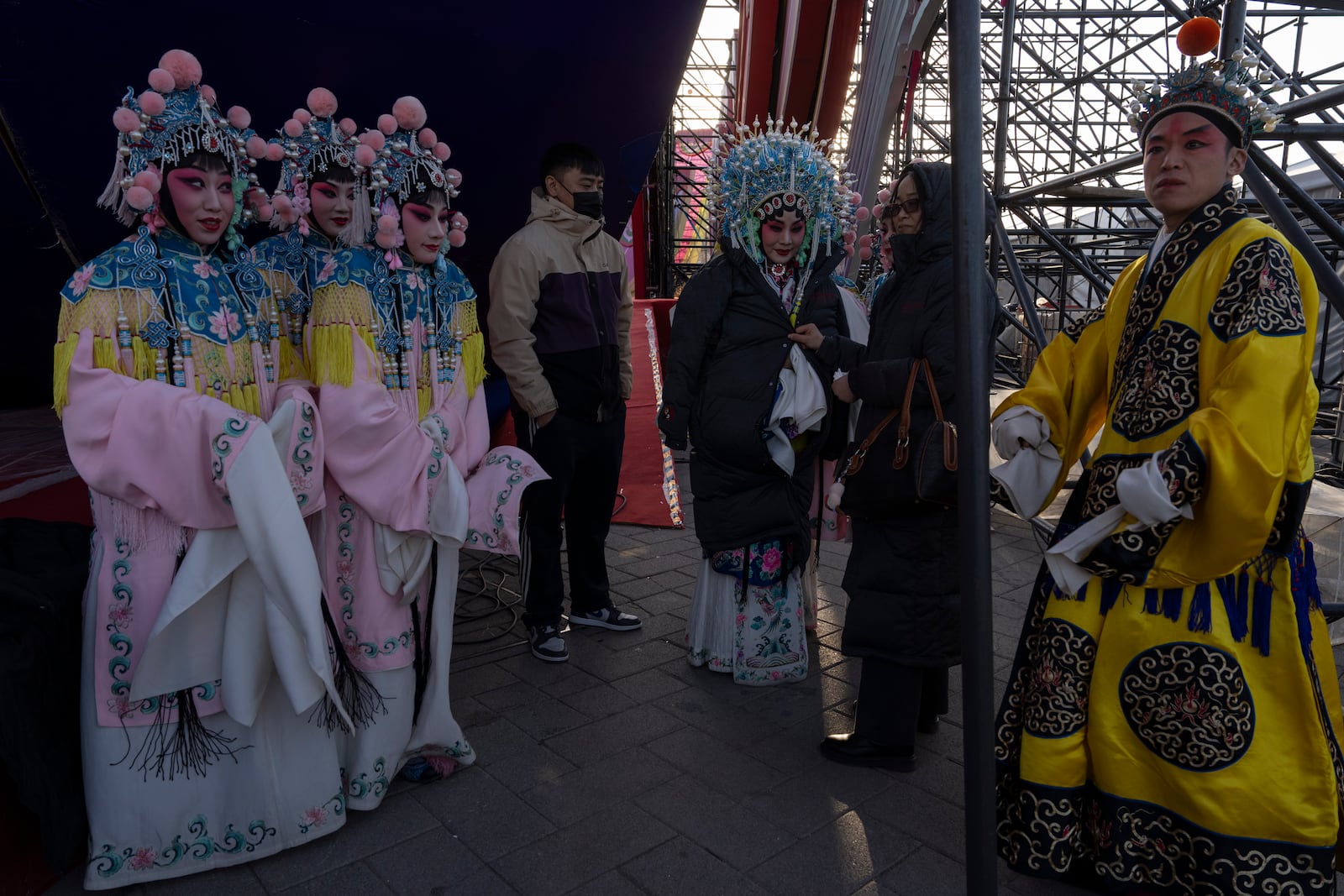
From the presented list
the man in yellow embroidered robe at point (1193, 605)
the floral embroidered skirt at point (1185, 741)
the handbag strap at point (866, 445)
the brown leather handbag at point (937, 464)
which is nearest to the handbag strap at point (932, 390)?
the brown leather handbag at point (937, 464)

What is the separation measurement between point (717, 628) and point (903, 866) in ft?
4.11

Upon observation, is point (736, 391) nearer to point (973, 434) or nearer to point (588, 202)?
point (588, 202)

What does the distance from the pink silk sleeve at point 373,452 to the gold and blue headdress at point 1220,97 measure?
1.97m

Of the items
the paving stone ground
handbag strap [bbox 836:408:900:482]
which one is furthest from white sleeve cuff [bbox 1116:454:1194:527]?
the paving stone ground

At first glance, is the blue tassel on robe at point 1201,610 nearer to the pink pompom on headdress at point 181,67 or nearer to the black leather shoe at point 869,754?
the black leather shoe at point 869,754

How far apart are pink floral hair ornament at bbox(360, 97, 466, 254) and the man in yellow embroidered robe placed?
6.09 feet

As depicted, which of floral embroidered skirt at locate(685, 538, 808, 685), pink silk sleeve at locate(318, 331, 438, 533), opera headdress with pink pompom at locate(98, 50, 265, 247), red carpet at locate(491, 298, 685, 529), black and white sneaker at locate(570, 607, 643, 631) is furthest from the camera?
red carpet at locate(491, 298, 685, 529)

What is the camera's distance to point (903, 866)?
2.15 metres

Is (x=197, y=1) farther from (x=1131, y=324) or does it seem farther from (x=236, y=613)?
(x=1131, y=324)

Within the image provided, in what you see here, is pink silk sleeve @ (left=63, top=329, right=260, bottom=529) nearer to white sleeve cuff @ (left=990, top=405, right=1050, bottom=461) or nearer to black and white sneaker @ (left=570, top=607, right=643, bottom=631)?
white sleeve cuff @ (left=990, top=405, right=1050, bottom=461)

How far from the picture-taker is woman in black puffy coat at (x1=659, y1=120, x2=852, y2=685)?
10.2 ft

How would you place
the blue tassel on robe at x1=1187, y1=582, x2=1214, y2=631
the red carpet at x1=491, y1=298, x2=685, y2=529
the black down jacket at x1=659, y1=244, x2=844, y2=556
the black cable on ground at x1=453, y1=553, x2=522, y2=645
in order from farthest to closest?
the red carpet at x1=491, y1=298, x2=685, y2=529
the black cable on ground at x1=453, y1=553, x2=522, y2=645
the black down jacket at x1=659, y1=244, x2=844, y2=556
the blue tassel on robe at x1=1187, y1=582, x2=1214, y2=631

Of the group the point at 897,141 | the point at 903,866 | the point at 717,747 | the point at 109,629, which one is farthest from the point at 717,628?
the point at 897,141

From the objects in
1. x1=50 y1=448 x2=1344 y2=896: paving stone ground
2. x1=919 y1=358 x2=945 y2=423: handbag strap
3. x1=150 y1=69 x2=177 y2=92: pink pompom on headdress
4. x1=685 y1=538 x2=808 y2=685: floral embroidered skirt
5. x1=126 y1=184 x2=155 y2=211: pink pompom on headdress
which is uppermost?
x1=150 y1=69 x2=177 y2=92: pink pompom on headdress
